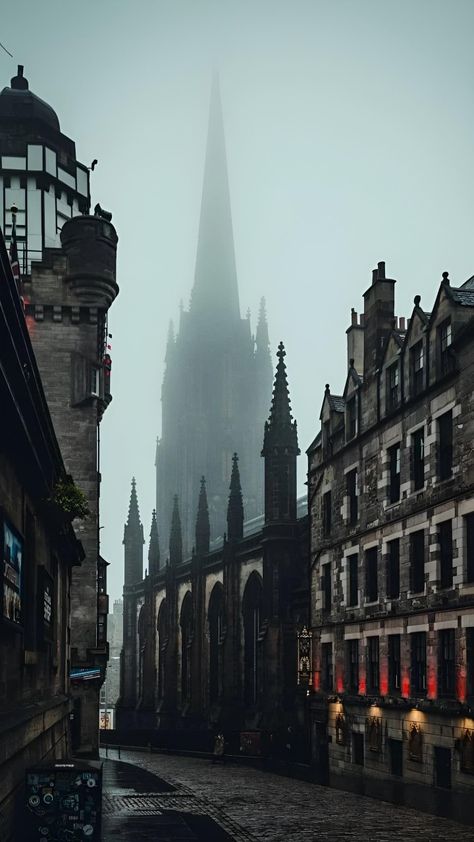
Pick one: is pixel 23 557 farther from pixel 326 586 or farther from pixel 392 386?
pixel 326 586

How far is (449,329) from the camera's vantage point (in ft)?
119

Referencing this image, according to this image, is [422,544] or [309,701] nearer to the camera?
[422,544]

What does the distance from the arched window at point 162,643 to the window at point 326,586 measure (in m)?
44.6

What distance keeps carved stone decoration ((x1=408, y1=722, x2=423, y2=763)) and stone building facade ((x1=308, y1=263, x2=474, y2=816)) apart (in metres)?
0.10

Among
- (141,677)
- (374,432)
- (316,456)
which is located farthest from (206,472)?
(374,432)

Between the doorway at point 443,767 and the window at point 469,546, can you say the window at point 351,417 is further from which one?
the doorway at point 443,767

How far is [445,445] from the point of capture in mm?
36500

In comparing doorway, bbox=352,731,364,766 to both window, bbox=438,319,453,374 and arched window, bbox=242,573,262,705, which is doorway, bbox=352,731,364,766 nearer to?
window, bbox=438,319,453,374

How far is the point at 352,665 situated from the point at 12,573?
32.4 meters

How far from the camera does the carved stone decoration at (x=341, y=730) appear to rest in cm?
4569

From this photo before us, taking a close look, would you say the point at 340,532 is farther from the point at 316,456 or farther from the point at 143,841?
the point at 143,841

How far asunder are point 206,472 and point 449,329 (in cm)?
11915

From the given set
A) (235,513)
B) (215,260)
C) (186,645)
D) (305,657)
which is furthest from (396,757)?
(215,260)

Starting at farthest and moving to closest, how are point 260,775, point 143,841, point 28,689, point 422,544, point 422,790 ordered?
point 260,775 → point 422,544 → point 422,790 → point 143,841 → point 28,689
